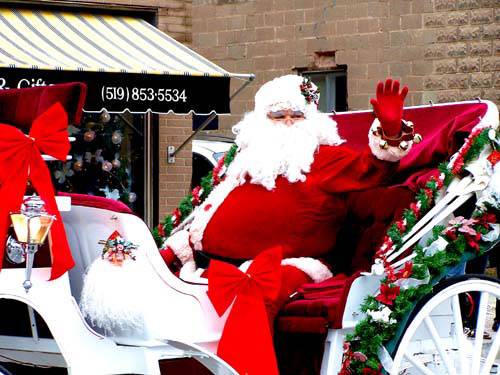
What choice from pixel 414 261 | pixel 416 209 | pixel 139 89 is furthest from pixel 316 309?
pixel 139 89

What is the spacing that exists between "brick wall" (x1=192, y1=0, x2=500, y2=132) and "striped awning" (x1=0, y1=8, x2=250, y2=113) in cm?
375

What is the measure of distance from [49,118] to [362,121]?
219 cm

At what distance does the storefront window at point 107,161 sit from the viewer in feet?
40.1

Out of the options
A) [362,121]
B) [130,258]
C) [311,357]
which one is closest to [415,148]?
[362,121]

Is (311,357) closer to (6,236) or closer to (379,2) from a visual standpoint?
(6,236)

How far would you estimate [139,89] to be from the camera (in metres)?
10.4

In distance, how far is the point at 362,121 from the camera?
693cm

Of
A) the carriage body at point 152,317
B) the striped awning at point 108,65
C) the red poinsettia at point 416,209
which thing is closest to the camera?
the carriage body at point 152,317

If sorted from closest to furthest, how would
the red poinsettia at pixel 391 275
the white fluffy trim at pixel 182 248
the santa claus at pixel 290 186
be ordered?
1. the red poinsettia at pixel 391 275
2. the santa claus at pixel 290 186
3. the white fluffy trim at pixel 182 248

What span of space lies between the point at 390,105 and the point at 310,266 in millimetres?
903

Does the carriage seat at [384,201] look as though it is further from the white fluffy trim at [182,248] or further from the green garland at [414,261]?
the white fluffy trim at [182,248]

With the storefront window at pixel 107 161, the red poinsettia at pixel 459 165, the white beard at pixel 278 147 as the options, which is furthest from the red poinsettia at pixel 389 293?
the storefront window at pixel 107 161

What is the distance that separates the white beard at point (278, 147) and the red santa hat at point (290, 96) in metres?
0.06

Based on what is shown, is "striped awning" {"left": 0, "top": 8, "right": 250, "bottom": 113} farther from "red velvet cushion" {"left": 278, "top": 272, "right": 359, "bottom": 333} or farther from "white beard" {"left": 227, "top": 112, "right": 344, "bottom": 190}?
"red velvet cushion" {"left": 278, "top": 272, "right": 359, "bottom": 333}
